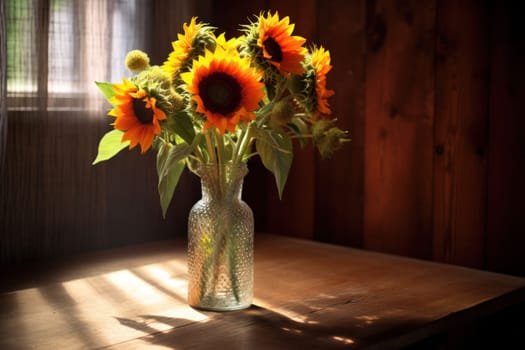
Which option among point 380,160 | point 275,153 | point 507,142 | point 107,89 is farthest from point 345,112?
point 107,89

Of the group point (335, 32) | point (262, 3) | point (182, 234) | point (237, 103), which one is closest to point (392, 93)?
point (335, 32)

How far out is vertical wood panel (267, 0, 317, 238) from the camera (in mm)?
2014

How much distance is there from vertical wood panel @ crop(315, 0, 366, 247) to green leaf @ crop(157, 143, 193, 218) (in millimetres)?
861

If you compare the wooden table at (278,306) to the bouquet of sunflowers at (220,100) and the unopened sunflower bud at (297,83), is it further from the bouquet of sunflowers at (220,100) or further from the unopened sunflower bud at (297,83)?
the unopened sunflower bud at (297,83)

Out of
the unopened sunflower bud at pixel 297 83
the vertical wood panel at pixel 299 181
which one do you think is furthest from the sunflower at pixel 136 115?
the vertical wood panel at pixel 299 181

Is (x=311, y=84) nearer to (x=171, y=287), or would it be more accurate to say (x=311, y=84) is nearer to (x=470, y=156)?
(x=171, y=287)

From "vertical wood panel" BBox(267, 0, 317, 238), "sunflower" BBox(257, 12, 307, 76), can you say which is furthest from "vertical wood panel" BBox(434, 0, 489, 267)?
"sunflower" BBox(257, 12, 307, 76)

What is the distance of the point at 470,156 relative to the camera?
1689 millimetres

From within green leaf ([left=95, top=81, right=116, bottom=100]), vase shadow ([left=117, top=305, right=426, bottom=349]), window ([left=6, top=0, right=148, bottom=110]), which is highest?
window ([left=6, top=0, right=148, bottom=110])

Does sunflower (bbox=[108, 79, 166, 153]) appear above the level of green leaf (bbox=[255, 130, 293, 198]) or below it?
above

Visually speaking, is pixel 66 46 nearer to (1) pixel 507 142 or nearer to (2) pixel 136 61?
(2) pixel 136 61

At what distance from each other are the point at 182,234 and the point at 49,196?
443 mm

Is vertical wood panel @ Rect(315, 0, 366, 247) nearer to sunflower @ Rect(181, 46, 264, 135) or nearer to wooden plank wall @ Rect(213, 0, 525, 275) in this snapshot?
wooden plank wall @ Rect(213, 0, 525, 275)

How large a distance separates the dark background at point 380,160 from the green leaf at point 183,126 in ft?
2.24
